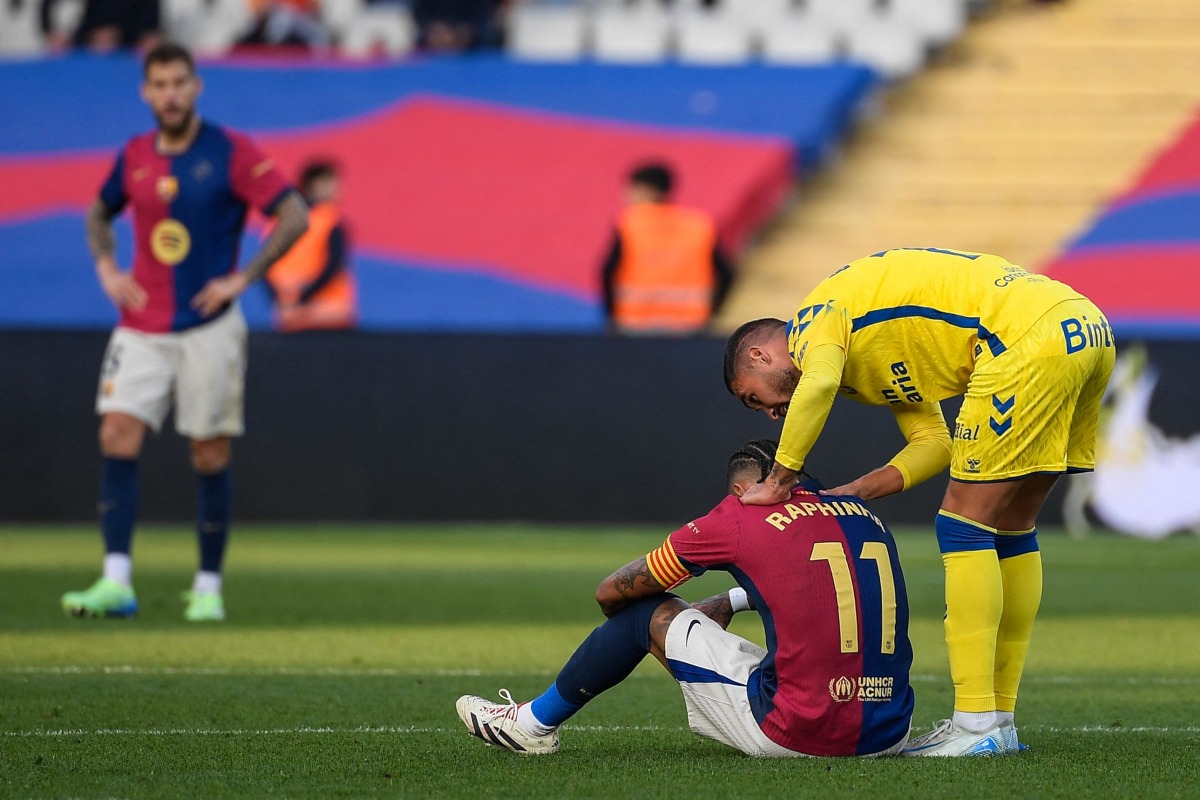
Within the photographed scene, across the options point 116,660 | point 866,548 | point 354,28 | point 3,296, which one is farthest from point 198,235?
point 354,28

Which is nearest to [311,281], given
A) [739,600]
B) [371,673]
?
[371,673]

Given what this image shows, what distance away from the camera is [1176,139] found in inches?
656

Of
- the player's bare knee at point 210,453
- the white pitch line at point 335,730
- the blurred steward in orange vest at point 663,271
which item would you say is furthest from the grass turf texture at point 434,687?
the blurred steward in orange vest at point 663,271

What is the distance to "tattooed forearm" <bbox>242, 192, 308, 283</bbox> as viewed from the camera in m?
7.59

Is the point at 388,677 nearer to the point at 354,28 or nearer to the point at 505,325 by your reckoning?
the point at 505,325

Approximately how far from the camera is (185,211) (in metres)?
7.68

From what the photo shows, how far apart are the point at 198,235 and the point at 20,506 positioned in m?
5.11

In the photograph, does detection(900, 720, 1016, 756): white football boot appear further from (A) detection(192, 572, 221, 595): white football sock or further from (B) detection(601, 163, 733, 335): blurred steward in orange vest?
(B) detection(601, 163, 733, 335): blurred steward in orange vest

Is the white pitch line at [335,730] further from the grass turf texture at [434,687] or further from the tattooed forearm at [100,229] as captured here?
the tattooed forearm at [100,229]

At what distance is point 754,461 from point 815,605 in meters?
0.45

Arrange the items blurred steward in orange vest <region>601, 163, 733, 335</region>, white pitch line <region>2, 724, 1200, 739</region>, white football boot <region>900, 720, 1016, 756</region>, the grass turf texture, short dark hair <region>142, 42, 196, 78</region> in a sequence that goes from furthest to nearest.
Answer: blurred steward in orange vest <region>601, 163, 733, 335</region>
short dark hair <region>142, 42, 196, 78</region>
white pitch line <region>2, 724, 1200, 739</region>
white football boot <region>900, 720, 1016, 756</region>
the grass turf texture

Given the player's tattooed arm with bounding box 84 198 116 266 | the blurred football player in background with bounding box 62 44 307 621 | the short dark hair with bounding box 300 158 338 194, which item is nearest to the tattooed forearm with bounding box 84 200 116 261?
the player's tattooed arm with bounding box 84 198 116 266

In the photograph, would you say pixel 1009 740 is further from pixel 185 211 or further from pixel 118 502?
pixel 185 211

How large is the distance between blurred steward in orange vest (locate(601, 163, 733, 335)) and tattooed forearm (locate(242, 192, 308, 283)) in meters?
5.43
